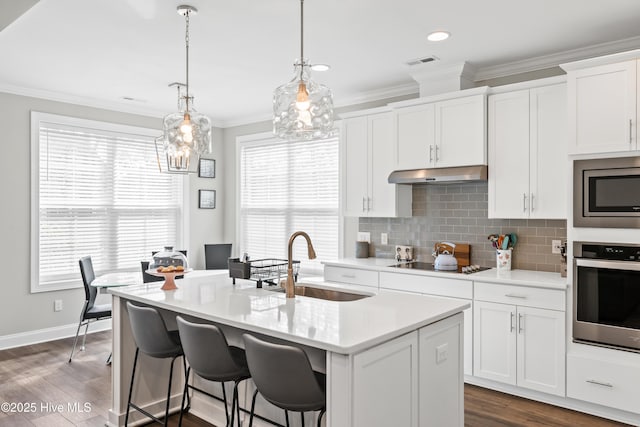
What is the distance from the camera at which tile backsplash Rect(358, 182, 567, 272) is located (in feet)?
12.7

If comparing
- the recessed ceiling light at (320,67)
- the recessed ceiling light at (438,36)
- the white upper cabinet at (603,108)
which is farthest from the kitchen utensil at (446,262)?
the recessed ceiling light at (320,67)

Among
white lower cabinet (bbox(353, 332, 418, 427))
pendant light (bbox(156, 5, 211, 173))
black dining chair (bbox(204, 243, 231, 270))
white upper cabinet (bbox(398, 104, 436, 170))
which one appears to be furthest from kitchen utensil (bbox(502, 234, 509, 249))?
black dining chair (bbox(204, 243, 231, 270))

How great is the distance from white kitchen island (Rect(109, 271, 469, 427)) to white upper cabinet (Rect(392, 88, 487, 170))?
68.0 inches

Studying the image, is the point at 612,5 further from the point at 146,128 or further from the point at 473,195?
the point at 146,128

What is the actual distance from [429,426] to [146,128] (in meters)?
4.98

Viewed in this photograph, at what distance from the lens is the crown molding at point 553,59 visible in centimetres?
346

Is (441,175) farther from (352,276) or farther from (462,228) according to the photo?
(352,276)

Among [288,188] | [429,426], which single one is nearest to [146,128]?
[288,188]

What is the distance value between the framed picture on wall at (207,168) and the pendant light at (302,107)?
410 cm

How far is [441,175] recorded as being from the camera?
398 centimetres

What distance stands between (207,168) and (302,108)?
4.35 m

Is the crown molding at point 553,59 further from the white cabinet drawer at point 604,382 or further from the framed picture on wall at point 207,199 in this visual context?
the framed picture on wall at point 207,199

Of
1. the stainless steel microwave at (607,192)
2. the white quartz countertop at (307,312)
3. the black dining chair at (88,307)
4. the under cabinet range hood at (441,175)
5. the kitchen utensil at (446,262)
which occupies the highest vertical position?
the under cabinet range hood at (441,175)

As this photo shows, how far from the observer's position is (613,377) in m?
3.07
